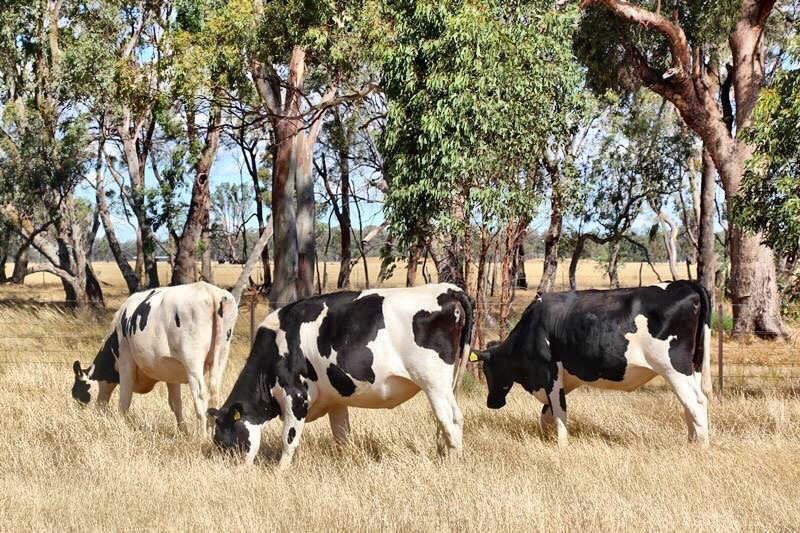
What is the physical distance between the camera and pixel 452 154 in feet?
45.8

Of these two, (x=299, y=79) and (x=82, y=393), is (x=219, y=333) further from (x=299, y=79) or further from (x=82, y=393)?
(x=299, y=79)

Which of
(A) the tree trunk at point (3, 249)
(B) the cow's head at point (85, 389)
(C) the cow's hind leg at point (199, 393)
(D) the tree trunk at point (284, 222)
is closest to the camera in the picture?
(C) the cow's hind leg at point (199, 393)

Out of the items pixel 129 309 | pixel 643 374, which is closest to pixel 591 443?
pixel 643 374

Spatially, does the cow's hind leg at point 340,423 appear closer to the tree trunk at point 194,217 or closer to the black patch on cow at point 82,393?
the black patch on cow at point 82,393

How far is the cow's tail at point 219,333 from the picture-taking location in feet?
33.5

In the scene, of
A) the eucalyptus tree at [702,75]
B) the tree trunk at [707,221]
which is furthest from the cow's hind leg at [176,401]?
the tree trunk at [707,221]

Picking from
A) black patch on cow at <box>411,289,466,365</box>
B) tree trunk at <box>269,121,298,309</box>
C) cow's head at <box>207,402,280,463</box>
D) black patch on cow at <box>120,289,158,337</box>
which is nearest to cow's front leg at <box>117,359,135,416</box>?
black patch on cow at <box>120,289,158,337</box>

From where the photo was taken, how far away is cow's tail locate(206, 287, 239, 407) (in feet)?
33.5

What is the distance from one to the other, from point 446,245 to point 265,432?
638cm

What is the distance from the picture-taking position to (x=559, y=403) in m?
9.88

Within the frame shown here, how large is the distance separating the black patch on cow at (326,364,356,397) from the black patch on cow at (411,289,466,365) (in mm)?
701

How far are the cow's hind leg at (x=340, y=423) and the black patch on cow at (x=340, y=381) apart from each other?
Result: 31.3 inches

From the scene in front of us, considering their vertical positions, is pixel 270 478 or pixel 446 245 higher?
pixel 446 245

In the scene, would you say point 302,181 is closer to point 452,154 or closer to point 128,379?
point 452,154
